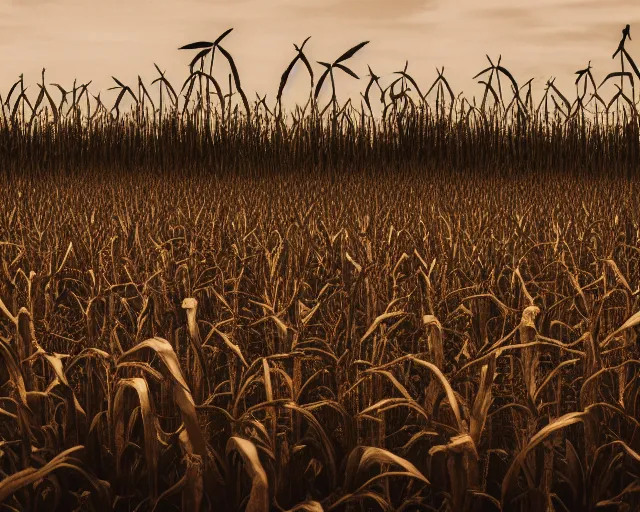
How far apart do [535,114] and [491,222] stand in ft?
15.0

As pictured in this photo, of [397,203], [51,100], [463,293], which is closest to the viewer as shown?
[463,293]

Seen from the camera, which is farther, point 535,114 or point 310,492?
point 535,114

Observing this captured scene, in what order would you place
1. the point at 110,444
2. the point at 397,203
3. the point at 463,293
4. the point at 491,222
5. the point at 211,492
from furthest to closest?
1. the point at 397,203
2. the point at 491,222
3. the point at 463,293
4. the point at 110,444
5. the point at 211,492

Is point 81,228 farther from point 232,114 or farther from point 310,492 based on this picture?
point 232,114

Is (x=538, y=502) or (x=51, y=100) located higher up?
(x=51, y=100)

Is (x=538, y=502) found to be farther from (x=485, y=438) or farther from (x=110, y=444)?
(x=110, y=444)

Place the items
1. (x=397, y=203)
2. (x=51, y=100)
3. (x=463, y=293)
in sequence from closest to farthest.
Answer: (x=463, y=293), (x=397, y=203), (x=51, y=100)

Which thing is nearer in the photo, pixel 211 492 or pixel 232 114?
pixel 211 492

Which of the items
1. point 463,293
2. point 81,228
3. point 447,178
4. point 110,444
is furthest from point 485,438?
point 447,178

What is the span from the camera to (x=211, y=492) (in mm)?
1159

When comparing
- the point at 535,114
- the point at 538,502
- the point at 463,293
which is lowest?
the point at 538,502

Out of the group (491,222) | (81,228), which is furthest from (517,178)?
(81,228)

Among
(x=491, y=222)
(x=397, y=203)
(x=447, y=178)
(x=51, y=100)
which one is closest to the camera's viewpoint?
(x=491, y=222)

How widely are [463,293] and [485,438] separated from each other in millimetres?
723
